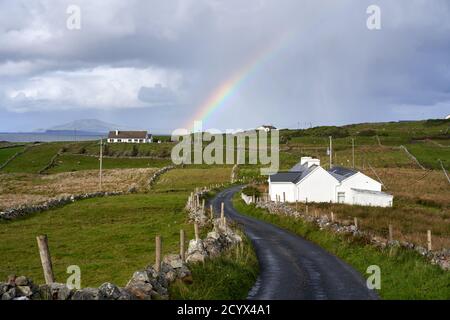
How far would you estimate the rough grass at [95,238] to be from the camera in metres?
27.0

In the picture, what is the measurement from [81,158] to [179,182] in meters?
65.0

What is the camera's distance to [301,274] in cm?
2358

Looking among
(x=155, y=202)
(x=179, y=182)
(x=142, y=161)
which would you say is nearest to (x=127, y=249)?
(x=155, y=202)

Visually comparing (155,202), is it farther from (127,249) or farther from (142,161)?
(142,161)

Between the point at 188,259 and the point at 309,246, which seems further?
the point at 309,246

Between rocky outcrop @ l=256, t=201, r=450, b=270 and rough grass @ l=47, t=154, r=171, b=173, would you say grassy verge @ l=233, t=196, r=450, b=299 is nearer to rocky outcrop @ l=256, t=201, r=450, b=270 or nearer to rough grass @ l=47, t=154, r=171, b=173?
rocky outcrop @ l=256, t=201, r=450, b=270

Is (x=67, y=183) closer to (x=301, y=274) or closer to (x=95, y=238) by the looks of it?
(x=95, y=238)

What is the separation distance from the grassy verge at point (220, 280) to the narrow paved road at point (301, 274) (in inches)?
20.2

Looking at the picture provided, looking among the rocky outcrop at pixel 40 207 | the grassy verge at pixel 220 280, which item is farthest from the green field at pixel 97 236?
the grassy verge at pixel 220 280

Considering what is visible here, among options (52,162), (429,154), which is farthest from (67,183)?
(429,154)

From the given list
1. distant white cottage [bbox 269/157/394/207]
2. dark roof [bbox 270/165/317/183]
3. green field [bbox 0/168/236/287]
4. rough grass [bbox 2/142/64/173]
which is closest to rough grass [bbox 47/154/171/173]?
rough grass [bbox 2/142/64/173]

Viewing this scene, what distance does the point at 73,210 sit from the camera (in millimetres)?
58750

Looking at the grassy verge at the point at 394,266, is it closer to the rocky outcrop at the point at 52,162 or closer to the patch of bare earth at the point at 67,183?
the patch of bare earth at the point at 67,183

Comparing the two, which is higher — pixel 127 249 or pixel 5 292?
pixel 5 292
